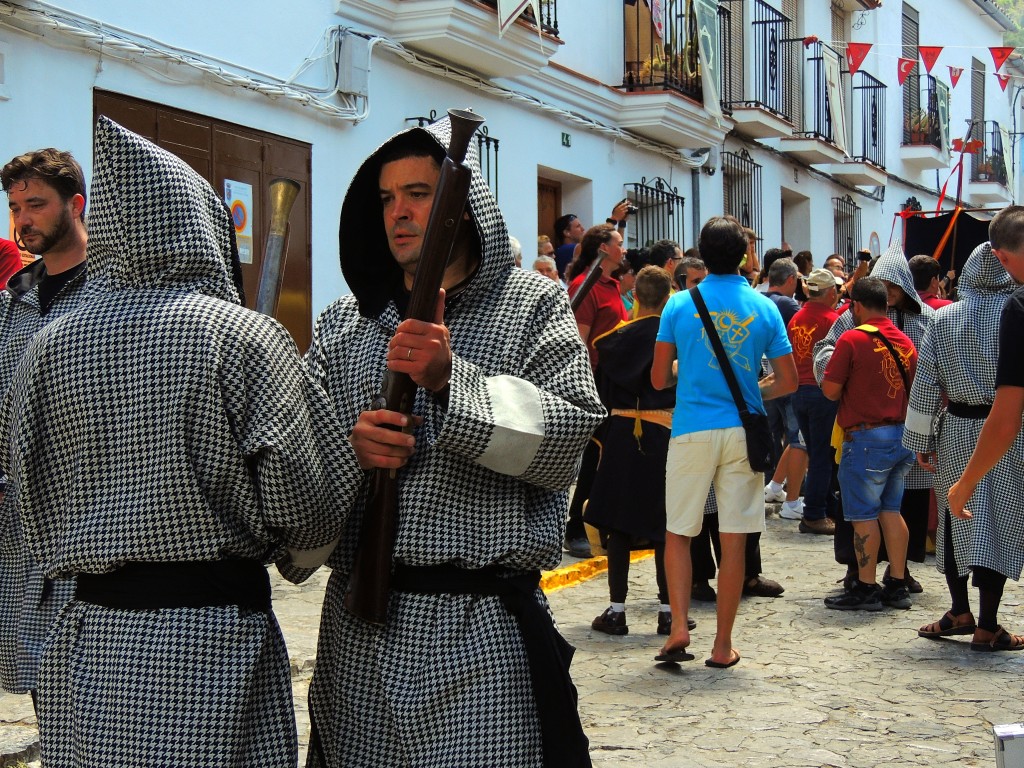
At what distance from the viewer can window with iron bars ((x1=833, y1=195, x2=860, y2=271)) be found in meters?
23.2

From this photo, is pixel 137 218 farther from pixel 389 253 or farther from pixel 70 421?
pixel 389 253

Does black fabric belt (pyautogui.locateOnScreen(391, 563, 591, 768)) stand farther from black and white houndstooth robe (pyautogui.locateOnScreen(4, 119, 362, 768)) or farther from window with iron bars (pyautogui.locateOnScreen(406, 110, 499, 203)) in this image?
window with iron bars (pyautogui.locateOnScreen(406, 110, 499, 203))

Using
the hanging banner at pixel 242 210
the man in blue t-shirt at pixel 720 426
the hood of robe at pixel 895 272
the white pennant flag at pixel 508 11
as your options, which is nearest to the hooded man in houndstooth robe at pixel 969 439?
the man in blue t-shirt at pixel 720 426

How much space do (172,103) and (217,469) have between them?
7314 millimetres

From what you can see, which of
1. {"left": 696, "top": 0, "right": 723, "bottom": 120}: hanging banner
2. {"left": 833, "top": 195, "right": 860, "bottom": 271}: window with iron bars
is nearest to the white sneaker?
{"left": 696, "top": 0, "right": 723, "bottom": 120}: hanging banner

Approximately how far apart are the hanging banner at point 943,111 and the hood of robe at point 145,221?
986 inches

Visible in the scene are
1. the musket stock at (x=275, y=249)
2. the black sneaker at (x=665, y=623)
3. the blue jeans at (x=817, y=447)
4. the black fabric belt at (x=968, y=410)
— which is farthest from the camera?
the blue jeans at (x=817, y=447)

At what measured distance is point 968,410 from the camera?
6.29 metres

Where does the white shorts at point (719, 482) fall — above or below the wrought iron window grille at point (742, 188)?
below

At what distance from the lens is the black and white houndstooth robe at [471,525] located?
269 cm

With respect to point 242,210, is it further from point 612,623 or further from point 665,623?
point 665,623

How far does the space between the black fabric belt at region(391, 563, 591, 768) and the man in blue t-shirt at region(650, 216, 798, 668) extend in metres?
3.15

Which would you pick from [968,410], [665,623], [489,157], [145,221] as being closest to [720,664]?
[665,623]

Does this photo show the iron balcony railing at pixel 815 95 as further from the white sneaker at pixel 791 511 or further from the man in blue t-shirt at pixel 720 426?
the man in blue t-shirt at pixel 720 426
